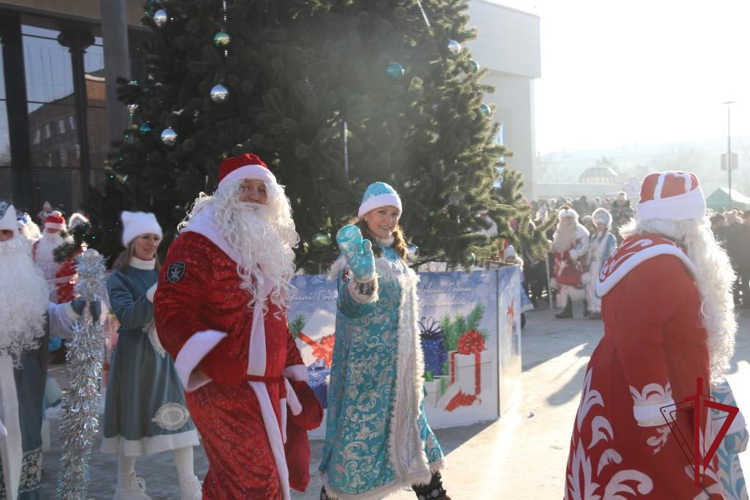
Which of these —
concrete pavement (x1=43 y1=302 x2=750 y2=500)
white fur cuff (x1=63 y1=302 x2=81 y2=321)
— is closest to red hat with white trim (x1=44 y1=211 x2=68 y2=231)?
concrete pavement (x1=43 y1=302 x2=750 y2=500)

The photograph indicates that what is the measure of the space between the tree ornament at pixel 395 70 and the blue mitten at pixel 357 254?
254 cm

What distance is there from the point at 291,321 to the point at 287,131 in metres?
1.53

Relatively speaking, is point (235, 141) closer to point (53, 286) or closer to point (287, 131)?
point (287, 131)

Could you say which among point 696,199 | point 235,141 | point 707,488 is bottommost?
point 707,488

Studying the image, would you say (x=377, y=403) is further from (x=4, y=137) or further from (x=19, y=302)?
(x=4, y=137)

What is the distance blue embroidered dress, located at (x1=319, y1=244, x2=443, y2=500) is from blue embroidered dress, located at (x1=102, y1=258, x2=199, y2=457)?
1222mm

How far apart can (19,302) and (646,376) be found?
340 cm

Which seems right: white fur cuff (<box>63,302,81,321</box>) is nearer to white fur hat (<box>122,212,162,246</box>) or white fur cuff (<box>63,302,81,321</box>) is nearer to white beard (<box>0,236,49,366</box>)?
white beard (<box>0,236,49,366</box>)

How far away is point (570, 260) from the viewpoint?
1370cm

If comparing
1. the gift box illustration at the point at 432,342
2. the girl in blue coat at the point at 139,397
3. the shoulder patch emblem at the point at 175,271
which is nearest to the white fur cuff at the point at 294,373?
the shoulder patch emblem at the point at 175,271

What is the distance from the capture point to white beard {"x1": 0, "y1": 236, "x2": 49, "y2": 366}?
167 inches

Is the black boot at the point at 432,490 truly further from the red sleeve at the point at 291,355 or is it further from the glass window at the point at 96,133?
the glass window at the point at 96,133

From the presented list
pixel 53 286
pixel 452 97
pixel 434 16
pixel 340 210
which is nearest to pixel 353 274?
pixel 340 210

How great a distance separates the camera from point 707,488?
10.4ft
